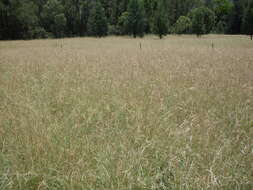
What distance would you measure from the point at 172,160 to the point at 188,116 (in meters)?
1.39

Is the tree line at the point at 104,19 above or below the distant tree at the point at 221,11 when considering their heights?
below

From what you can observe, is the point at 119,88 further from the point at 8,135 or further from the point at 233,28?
the point at 233,28

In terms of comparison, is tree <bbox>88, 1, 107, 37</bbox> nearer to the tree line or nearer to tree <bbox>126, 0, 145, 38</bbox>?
the tree line

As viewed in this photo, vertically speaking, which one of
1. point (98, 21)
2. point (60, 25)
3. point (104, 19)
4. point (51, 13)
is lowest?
point (60, 25)

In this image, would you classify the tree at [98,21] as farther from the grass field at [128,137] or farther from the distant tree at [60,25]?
the grass field at [128,137]

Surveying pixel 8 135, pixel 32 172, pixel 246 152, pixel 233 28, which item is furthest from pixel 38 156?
pixel 233 28

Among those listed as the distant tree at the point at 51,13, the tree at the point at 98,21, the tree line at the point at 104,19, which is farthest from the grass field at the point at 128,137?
the distant tree at the point at 51,13

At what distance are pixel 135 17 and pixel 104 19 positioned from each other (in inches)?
295

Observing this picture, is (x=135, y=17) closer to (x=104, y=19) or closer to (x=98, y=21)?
(x=104, y=19)

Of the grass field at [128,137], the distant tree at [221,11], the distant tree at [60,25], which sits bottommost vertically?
the grass field at [128,137]

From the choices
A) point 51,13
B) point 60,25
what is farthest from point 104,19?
point 51,13

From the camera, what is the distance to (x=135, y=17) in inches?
1658

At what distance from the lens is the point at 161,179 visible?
188 cm

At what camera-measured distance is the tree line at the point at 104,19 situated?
36.0 m
